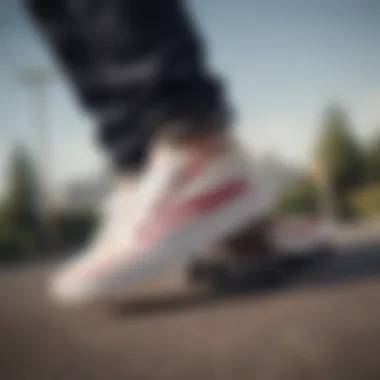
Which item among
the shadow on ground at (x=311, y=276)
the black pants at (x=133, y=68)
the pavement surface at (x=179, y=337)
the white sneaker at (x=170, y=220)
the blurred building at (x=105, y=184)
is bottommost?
the pavement surface at (x=179, y=337)

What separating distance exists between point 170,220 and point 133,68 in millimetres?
174

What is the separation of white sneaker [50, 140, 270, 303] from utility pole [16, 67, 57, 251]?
0.05m

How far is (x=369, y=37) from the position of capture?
788mm

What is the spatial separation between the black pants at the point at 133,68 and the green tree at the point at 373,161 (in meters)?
0.18

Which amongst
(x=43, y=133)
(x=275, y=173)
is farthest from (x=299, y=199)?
(x=43, y=133)

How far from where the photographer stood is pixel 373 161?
772 millimetres

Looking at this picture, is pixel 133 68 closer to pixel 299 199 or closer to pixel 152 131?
pixel 152 131

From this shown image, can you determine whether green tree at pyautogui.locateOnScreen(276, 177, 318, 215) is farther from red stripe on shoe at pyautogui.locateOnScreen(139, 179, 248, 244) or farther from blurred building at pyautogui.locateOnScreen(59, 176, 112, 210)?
blurred building at pyautogui.locateOnScreen(59, 176, 112, 210)

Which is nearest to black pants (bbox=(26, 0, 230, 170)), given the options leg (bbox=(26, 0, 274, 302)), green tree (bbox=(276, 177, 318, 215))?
leg (bbox=(26, 0, 274, 302))

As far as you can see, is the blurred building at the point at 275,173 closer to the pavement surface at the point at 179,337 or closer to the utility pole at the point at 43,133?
the pavement surface at the point at 179,337

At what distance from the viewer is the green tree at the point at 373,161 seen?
77 cm

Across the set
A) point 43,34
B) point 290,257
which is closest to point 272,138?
point 290,257

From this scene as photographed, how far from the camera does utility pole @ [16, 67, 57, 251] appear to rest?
753mm

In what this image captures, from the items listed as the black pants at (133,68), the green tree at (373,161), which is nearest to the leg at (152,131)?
the black pants at (133,68)
